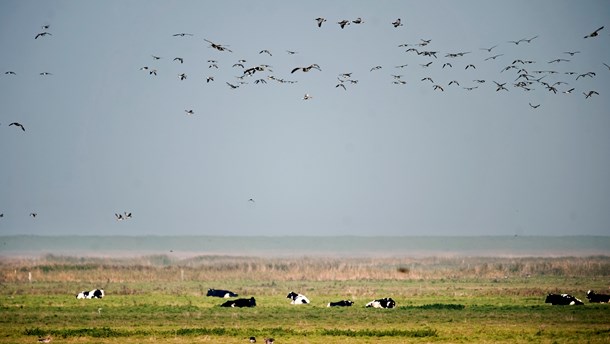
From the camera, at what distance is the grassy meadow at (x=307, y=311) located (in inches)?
1534

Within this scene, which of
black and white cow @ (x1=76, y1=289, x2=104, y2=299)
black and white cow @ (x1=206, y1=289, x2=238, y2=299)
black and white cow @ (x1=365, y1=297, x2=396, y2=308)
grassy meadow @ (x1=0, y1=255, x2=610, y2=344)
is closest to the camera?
grassy meadow @ (x1=0, y1=255, x2=610, y2=344)

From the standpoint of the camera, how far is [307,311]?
163 ft

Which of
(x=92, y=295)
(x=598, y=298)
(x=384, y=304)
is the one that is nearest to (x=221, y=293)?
(x=92, y=295)

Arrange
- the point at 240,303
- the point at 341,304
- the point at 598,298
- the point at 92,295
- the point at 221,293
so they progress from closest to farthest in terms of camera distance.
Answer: the point at 598,298 < the point at 341,304 < the point at 240,303 < the point at 92,295 < the point at 221,293

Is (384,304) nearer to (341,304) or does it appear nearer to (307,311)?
(341,304)

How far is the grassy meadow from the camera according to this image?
39.0 metres

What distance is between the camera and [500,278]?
7938 centimetres

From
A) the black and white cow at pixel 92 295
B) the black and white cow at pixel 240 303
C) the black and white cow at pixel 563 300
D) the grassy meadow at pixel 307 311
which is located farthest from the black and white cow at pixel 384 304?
the black and white cow at pixel 92 295

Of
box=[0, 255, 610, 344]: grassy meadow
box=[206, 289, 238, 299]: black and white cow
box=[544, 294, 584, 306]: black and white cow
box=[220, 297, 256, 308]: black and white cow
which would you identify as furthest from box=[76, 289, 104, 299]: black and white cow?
box=[544, 294, 584, 306]: black and white cow

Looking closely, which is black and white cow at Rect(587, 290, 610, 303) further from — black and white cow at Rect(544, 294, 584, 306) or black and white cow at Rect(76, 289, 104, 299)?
black and white cow at Rect(76, 289, 104, 299)

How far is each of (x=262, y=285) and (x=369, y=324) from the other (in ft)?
98.5

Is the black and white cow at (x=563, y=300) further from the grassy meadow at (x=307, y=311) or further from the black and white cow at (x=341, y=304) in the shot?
the black and white cow at (x=341, y=304)

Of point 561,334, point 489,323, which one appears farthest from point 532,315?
point 561,334

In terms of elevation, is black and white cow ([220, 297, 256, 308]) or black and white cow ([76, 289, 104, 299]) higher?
black and white cow ([76, 289, 104, 299])
